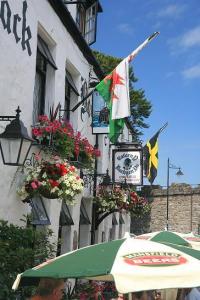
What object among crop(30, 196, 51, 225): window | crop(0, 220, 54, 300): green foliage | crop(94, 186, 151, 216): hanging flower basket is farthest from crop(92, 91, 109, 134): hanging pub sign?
crop(0, 220, 54, 300): green foliage

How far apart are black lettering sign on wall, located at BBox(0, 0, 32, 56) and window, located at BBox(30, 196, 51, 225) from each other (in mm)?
2684

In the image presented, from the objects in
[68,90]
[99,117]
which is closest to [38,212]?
[68,90]

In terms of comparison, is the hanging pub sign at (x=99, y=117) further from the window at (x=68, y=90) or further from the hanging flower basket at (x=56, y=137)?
the hanging flower basket at (x=56, y=137)

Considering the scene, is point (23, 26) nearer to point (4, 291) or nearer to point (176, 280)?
point (4, 291)

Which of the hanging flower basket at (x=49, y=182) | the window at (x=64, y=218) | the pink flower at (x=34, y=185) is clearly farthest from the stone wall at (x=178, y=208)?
the pink flower at (x=34, y=185)

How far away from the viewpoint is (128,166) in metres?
15.4

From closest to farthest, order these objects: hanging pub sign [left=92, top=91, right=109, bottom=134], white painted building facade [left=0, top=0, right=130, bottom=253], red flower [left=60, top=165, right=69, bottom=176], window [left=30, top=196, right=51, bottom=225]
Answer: white painted building facade [left=0, top=0, right=130, bottom=253] → red flower [left=60, top=165, right=69, bottom=176] → window [left=30, top=196, right=51, bottom=225] → hanging pub sign [left=92, top=91, right=109, bottom=134]

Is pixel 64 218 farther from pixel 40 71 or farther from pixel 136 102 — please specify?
pixel 136 102

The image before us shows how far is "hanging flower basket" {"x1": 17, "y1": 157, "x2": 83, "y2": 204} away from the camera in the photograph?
8.13 metres

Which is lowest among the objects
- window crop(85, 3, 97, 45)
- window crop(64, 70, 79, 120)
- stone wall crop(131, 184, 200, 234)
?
stone wall crop(131, 184, 200, 234)

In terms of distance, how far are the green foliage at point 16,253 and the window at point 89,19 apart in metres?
8.28

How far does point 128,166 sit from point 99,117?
2.52 m

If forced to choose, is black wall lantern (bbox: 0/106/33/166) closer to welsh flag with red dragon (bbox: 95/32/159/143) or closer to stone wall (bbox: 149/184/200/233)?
welsh flag with red dragon (bbox: 95/32/159/143)

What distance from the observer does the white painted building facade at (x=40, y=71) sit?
26.0 feet
